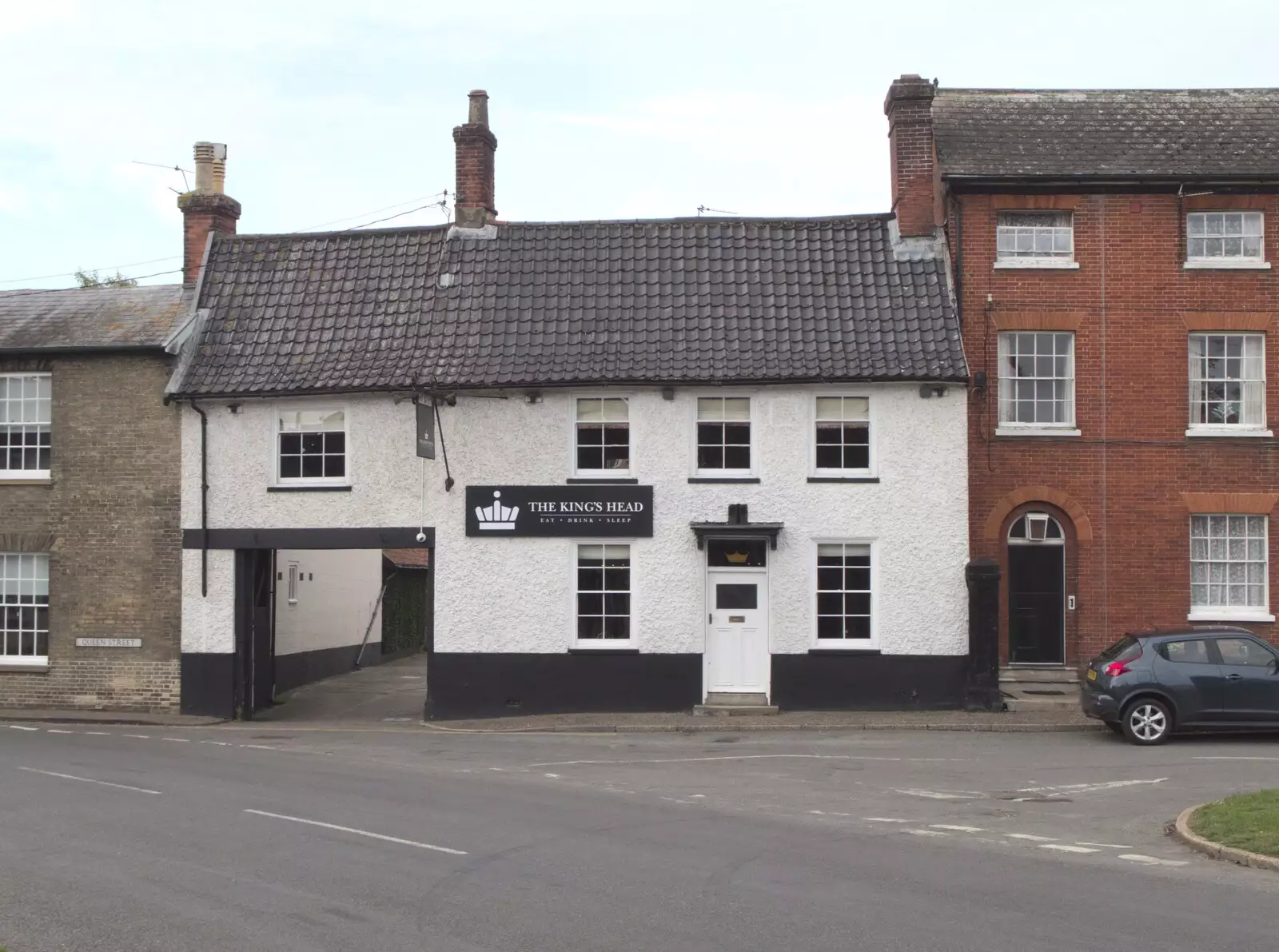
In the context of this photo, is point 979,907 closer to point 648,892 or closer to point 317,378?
point 648,892

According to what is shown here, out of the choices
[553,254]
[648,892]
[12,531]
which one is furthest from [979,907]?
[12,531]

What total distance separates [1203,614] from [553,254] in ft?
40.2

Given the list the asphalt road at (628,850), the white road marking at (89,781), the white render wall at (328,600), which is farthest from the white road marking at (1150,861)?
the white render wall at (328,600)

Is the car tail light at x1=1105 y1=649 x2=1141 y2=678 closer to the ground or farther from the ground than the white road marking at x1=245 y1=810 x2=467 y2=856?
farther from the ground

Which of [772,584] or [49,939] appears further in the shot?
[772,584]

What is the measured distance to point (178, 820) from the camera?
1267 centimetres

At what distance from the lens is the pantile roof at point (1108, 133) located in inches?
921

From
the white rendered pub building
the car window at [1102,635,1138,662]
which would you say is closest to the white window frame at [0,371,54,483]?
the white rendered pub building

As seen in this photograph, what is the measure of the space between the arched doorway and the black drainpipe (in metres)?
13.2

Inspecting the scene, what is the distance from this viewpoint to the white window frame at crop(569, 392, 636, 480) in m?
22.8

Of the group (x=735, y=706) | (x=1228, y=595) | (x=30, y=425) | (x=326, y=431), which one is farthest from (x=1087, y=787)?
(x=30, y=425)

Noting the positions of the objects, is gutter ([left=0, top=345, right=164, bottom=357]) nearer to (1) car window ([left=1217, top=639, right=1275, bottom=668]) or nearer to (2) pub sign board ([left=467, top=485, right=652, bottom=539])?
(2) pub sign board ([left=467, top=485, right=652, bottom=539])

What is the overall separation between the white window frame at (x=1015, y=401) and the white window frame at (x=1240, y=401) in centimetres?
181

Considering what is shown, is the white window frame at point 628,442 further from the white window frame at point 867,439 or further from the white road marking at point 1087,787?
the white road marking at point 1087,787
